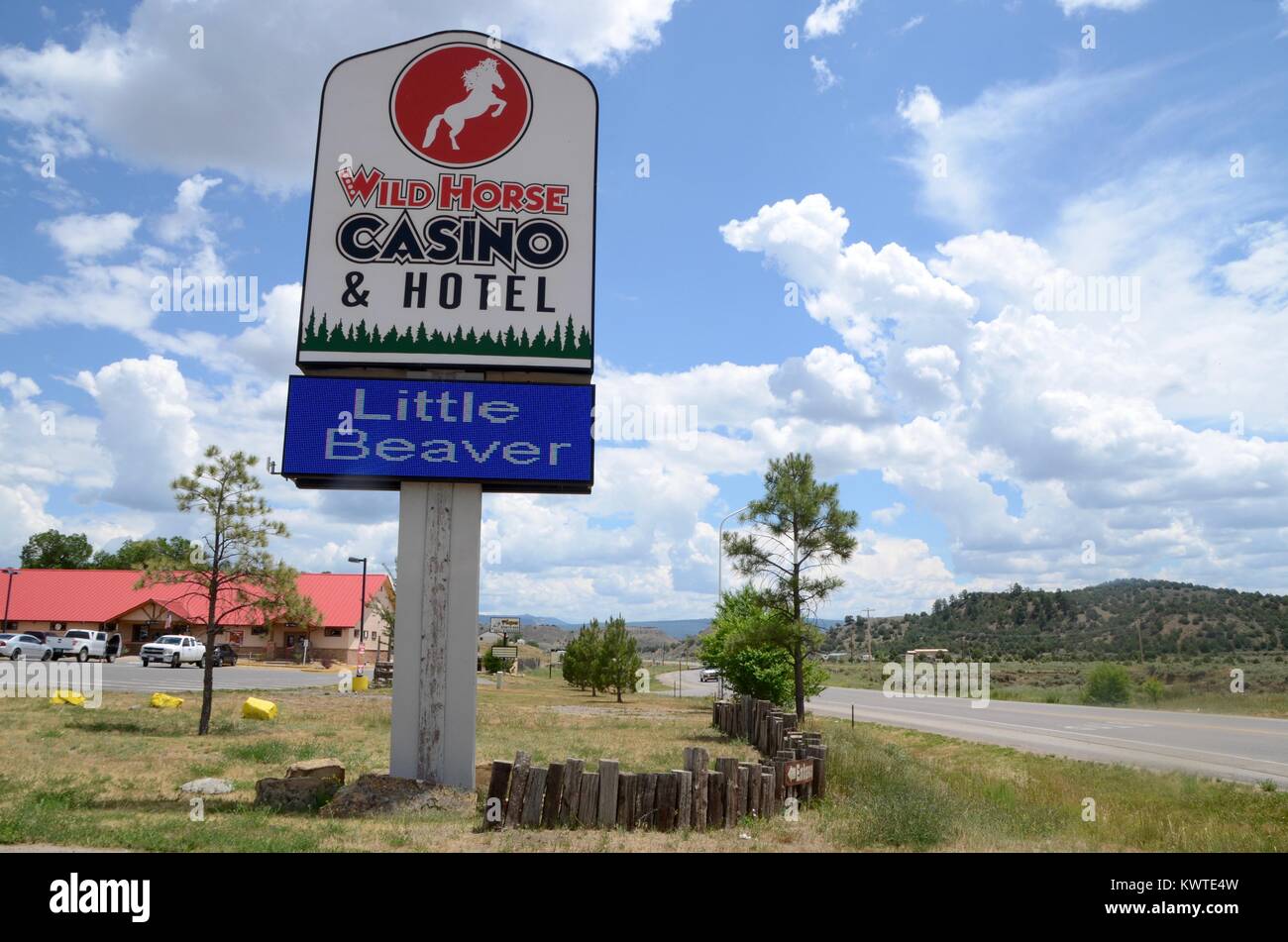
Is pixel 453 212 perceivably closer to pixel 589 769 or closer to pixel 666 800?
pixel 666 800

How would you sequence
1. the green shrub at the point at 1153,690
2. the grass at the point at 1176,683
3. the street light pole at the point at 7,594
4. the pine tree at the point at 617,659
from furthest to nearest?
the street light pole at the point at 7,594 → the pine tree at the point at 617,659 → the green shrub at the point at 1153,690 → the grass at the point at 1176,683

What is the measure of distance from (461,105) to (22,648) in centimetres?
4352

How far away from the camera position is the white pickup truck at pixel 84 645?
1878 inches

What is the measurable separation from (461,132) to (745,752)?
1420 centimetres

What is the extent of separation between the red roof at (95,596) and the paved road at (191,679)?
912 cm

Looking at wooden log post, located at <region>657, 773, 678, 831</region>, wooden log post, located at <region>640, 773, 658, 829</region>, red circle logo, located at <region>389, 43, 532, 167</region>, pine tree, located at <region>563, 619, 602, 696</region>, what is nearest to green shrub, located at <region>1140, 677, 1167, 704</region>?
pine tree, located at <region>563, 619, 602, 696</region>

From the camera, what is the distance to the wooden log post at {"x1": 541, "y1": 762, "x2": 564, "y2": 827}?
11.1 metres

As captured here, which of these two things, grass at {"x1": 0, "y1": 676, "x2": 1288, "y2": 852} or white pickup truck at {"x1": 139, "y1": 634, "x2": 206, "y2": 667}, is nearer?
grass at {"x1": 0, "y1": 676, "x2": 1288, "y2": 852}

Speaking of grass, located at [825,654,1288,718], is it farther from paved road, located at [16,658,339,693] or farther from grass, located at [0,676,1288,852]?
paved road, located at [16,658,339,693]

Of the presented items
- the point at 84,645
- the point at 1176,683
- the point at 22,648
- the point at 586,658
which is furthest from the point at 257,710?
the point at 1176,683

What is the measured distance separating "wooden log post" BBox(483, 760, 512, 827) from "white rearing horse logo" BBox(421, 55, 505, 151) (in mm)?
9888

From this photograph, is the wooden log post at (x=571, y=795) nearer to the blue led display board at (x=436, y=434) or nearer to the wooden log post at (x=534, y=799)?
the wooden log post at (x=534, y=799)

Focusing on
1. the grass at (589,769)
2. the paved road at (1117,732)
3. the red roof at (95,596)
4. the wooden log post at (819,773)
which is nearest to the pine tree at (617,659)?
the paved road at (1117,732)

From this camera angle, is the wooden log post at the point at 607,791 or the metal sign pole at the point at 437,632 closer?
the wooden log post at the point at 607,791
